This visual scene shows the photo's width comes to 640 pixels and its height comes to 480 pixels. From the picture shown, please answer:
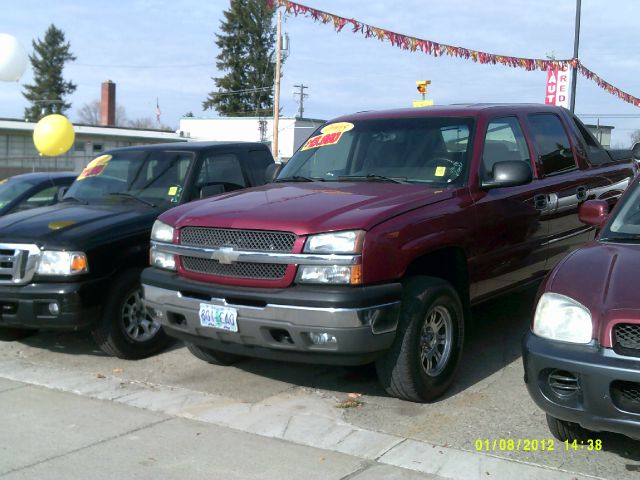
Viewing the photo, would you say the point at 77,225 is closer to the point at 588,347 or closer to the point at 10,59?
the point at 588,347

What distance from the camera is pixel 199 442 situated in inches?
170

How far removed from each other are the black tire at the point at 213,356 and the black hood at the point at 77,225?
1.14 m

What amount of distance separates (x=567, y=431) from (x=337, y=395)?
1.69 meters

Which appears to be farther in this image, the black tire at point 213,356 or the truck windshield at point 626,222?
the black tire at point 213,356

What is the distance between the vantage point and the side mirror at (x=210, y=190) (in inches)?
261

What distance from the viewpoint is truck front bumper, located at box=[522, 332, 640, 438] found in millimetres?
Result: 3371

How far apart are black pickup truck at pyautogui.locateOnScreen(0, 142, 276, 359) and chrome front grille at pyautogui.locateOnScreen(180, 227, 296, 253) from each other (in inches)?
49.0

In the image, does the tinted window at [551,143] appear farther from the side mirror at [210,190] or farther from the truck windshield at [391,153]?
the side mirror at [210,190]

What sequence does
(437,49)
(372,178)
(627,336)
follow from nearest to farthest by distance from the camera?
(627,336)
(372,178)
(437,49)

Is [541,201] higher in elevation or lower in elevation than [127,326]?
higher

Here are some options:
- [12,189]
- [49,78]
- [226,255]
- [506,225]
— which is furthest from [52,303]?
[49,78]

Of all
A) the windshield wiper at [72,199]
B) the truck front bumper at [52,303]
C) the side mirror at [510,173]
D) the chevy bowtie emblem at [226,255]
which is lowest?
the truck front bumper at [52,303]

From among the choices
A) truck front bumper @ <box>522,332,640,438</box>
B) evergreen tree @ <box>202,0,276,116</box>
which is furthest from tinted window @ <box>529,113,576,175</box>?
evergreen tree @ <box>202,0,276,116</box>

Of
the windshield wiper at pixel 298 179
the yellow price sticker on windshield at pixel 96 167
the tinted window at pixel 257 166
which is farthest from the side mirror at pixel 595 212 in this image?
the yellow price sticker on windshield at pixel 96 167
